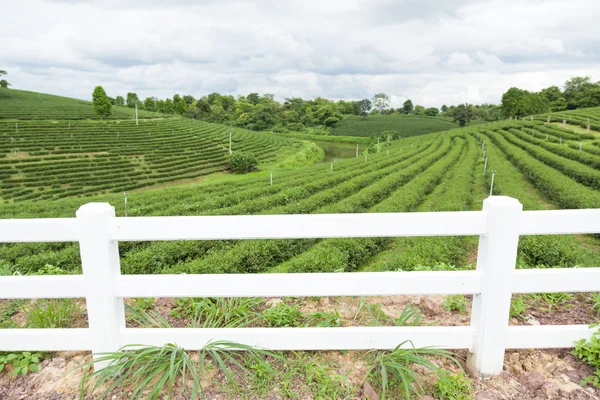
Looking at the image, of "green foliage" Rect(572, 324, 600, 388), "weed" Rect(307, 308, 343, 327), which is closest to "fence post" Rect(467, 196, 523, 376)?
"green foliage" Rect(572, 324, 600, 388)

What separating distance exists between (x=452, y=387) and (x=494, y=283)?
68cm

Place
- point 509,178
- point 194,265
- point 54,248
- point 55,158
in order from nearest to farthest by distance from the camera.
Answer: point 194,265 → point 54,248 → point 509,178 → point 55,158

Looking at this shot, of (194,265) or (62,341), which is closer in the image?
(62,341)

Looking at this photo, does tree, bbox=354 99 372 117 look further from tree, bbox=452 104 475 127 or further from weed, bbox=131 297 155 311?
weed, bbox=131 297 155 311

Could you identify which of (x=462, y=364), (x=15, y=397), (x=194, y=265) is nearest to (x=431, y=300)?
(x=462, y=364)

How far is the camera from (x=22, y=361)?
8.33 feet

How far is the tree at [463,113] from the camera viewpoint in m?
86.4

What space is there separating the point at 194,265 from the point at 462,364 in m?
7.28

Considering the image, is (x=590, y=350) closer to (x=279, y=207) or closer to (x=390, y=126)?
(x=279, y=207)

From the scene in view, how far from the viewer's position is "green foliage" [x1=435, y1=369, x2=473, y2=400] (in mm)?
2262

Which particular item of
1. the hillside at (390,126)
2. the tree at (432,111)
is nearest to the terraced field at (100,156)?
the hillside at (390,126)

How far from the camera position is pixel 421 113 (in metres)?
118

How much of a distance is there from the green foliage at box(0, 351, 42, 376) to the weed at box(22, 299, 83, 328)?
242 millimetres

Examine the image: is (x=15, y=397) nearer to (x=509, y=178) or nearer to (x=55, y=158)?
(x=509, y=178)
